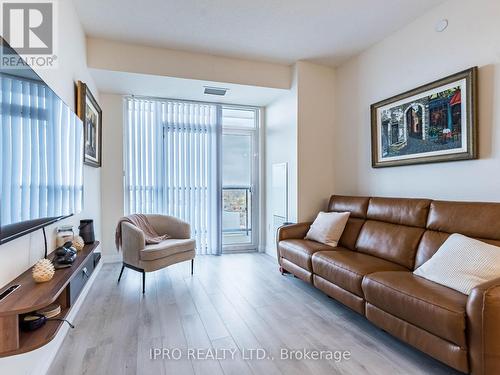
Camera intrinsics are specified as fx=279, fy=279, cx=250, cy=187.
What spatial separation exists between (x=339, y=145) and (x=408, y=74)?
4.05 ft

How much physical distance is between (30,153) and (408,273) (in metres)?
2.52

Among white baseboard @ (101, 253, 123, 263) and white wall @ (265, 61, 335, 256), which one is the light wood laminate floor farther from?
white wall @ (265, 61, 335, 256)

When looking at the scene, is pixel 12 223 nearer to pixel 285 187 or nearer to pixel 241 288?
pixel 241 288

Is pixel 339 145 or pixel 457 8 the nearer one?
pixel 457 8

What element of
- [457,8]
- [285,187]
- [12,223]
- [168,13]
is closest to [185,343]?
[12,223]

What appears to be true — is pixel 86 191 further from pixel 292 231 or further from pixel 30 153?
pixel 292 231

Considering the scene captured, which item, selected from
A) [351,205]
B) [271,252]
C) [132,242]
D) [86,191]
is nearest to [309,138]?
[351,205]

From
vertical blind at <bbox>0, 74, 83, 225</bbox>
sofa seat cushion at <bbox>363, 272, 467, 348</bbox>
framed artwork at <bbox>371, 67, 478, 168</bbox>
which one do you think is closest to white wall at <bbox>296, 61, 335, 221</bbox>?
framed artwork at <bbox>371, 67, 478, 168</bbox>

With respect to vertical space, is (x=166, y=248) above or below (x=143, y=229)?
below

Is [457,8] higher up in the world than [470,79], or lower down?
higher up

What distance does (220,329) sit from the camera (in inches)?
86.3

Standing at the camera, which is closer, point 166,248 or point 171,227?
point 166,248

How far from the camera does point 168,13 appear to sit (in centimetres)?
271

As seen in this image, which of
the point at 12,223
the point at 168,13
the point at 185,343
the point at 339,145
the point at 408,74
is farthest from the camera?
the point at 339,145
